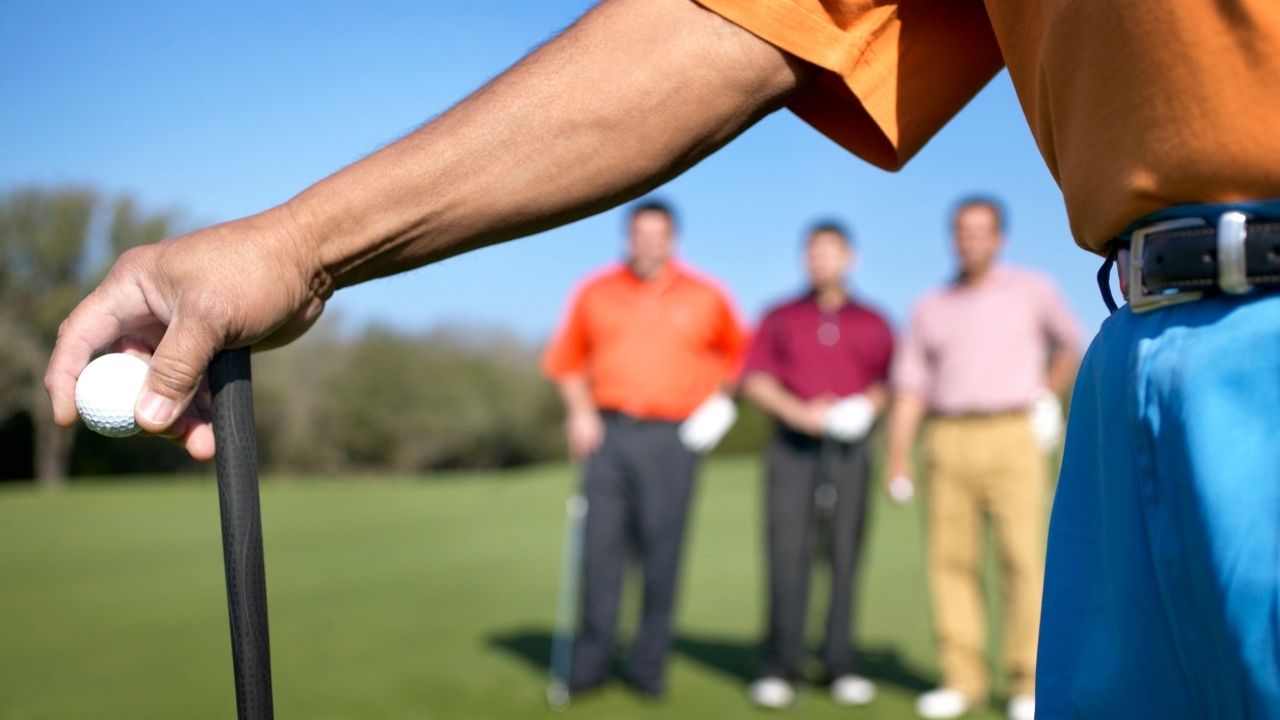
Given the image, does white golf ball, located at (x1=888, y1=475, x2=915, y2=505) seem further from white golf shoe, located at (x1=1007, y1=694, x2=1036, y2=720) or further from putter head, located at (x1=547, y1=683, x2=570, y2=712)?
putter head, located at (x1=547, y1=683, x2=570, y2=712)

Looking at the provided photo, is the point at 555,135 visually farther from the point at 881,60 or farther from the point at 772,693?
the point at 772,693

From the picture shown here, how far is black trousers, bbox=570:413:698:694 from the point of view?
6.44 m

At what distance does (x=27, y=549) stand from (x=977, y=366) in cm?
992

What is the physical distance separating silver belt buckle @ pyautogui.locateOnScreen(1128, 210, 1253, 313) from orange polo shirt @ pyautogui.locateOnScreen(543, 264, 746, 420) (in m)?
5.52

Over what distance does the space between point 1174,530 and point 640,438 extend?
5600 millimetres

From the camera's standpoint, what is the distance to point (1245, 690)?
2.76 feet

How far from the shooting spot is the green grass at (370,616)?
5.93 m

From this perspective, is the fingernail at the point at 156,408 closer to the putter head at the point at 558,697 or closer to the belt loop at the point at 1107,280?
the belt loop at the point at 1107,280

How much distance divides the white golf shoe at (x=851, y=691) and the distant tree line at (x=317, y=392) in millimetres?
19020

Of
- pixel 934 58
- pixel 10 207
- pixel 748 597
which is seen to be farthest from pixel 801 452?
pixel 10 207

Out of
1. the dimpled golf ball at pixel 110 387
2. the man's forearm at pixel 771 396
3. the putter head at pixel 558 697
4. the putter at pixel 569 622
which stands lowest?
the putter head at pixel 558 697

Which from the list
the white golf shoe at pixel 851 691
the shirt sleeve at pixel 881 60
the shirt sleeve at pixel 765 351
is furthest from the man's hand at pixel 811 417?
the shirt sleeve at pixel 881 60

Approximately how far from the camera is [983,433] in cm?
604

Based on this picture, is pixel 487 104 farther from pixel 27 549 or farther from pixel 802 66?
pixel 27 549
